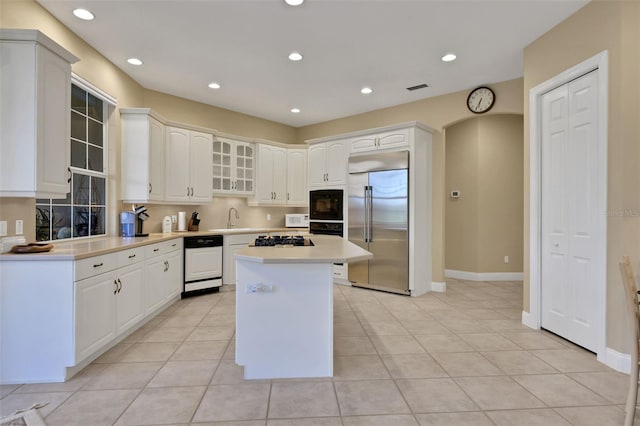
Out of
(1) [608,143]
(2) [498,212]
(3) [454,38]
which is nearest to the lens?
(1) [608,143]

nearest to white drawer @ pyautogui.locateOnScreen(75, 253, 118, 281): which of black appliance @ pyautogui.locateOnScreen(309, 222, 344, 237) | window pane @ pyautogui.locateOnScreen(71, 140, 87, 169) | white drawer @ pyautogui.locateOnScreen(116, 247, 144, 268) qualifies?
white drawer @ pyautogui.locateOnScreen(116, 247, 144, 268)

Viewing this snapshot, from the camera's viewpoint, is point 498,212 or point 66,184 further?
point 498,212

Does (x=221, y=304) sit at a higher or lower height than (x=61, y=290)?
lower

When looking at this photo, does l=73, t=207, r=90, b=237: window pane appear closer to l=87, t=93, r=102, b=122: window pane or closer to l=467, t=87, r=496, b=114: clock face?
l=87, t=93, r=102, b=122: window pane

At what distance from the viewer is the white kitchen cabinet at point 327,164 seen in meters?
5.32

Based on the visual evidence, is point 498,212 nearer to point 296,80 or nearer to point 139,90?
point 296,80

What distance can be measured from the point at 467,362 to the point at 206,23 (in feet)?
12.3

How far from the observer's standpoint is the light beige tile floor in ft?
6.23

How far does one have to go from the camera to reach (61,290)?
89.9 inches

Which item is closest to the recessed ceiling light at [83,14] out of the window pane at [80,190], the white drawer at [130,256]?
the window pane at [80,190]

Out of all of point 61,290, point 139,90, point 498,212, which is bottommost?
point 61,290

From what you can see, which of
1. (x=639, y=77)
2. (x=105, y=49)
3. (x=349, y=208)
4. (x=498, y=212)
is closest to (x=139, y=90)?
(x=105, y=49)

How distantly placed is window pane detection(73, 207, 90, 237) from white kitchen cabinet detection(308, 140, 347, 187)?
330cm

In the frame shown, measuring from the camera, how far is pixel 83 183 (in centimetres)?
346
